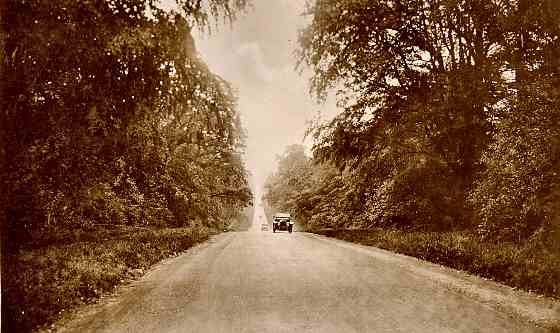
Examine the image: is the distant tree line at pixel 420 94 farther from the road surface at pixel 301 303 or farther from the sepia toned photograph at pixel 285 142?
the road surface at pixel 301 303

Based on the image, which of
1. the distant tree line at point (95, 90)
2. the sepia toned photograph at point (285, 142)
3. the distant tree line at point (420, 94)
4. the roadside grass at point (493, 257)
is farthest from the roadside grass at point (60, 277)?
the distant tree line at point (420, 94)

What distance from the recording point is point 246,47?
10.4 meters

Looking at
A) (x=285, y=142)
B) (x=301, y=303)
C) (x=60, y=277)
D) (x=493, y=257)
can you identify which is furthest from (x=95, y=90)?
(x=493, y=257)

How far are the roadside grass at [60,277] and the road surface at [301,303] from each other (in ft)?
1.36

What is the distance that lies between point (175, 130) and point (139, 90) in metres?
2.85

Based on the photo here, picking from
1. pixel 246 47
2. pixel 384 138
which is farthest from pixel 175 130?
pixel 384 138

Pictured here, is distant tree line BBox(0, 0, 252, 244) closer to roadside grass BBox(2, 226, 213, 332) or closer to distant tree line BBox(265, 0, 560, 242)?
roadside grass BBox(2, 226, 213, 332)

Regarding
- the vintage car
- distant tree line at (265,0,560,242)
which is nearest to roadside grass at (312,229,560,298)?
distant tree line at (265,0,560,242)

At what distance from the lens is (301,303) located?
7.27m

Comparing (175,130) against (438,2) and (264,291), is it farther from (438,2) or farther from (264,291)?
(438,2)

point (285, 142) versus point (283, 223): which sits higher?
point (285, 142)

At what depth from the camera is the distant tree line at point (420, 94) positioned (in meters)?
14.2

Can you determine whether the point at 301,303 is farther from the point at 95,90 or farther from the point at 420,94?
the point at 420,94

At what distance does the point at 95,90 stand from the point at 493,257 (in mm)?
8310
